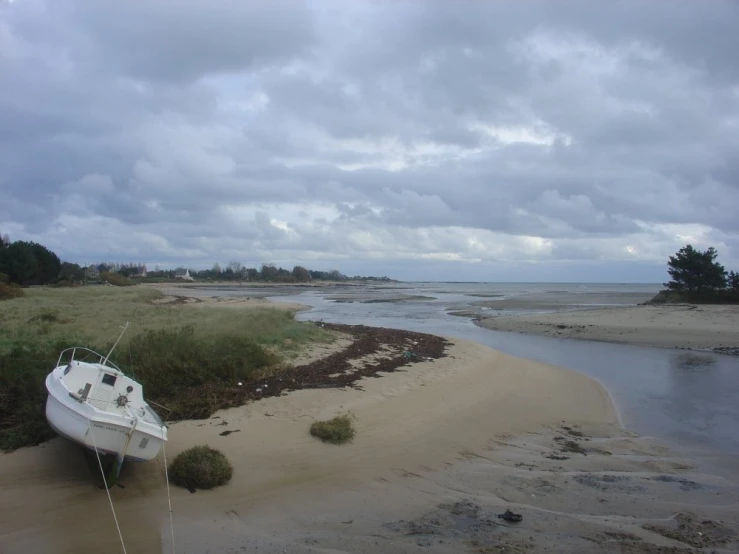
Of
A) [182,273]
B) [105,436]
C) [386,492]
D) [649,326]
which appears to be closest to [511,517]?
[386,492]

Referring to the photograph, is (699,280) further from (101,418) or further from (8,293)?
(8,293)

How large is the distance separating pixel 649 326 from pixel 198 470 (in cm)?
2745

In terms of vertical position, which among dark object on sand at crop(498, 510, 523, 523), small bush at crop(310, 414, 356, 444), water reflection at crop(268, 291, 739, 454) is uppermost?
small bush at crop(310, 414, 356, 444)

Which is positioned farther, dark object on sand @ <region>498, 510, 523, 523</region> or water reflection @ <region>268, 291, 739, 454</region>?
water reflection @ <region>268, 291, 739, 454</region>

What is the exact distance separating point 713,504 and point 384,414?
545 cm

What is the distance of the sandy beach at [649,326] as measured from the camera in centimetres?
2316

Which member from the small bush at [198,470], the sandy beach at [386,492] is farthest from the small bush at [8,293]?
the small bush at [198,470]

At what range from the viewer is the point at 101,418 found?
5.77 metres

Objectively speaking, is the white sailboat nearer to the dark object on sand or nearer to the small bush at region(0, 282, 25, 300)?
the dark object on sand

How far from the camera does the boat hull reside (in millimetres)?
5785

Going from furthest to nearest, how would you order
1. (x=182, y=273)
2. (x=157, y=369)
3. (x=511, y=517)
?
(x=182, y=273), (x=157, y=369), (x=511, y=517)

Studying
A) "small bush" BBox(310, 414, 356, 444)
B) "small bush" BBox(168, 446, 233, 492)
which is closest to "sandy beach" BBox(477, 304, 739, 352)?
"small bush" BBox(310, 414, 356, 444)

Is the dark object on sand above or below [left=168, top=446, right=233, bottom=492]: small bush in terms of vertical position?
below

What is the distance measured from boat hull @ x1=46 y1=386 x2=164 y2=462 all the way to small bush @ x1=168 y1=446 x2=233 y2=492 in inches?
17.6
